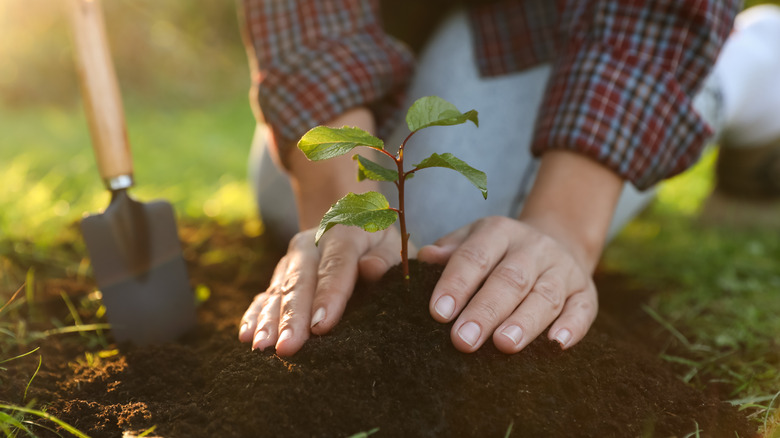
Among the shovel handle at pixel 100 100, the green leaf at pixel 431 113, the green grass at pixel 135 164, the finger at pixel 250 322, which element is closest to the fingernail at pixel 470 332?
the green leaf at pixel 431 113

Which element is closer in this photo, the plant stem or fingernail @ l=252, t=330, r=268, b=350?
the plant stem

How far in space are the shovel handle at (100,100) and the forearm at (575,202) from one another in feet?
4.35

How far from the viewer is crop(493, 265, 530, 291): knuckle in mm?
1161

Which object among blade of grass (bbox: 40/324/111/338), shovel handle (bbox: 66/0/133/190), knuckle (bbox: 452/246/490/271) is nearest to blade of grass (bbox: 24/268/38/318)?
blade of grass (bbox: 40/324/111/338)

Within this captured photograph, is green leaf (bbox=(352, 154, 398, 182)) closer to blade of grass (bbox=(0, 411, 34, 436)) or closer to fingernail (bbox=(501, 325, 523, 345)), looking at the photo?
fingernail (bbox=(501, 325, 523, 345))

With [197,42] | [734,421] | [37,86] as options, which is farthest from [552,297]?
[197,42]

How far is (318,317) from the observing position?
1.17 metres

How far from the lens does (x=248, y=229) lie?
110 inches

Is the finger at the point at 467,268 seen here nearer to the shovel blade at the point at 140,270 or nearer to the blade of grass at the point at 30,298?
the shovel blade at the point at 140,270

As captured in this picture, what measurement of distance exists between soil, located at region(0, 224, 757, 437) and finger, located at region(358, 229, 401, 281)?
39 millimetres

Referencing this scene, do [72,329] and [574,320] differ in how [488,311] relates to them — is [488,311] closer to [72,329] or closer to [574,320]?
[574,320]

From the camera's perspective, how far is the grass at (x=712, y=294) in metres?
1.43

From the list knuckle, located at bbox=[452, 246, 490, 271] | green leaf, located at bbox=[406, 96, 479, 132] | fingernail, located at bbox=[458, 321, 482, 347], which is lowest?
fingernail, located at bbox=[458, 321, 482, 347]

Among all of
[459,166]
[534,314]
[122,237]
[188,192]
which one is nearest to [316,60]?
[122,237]
